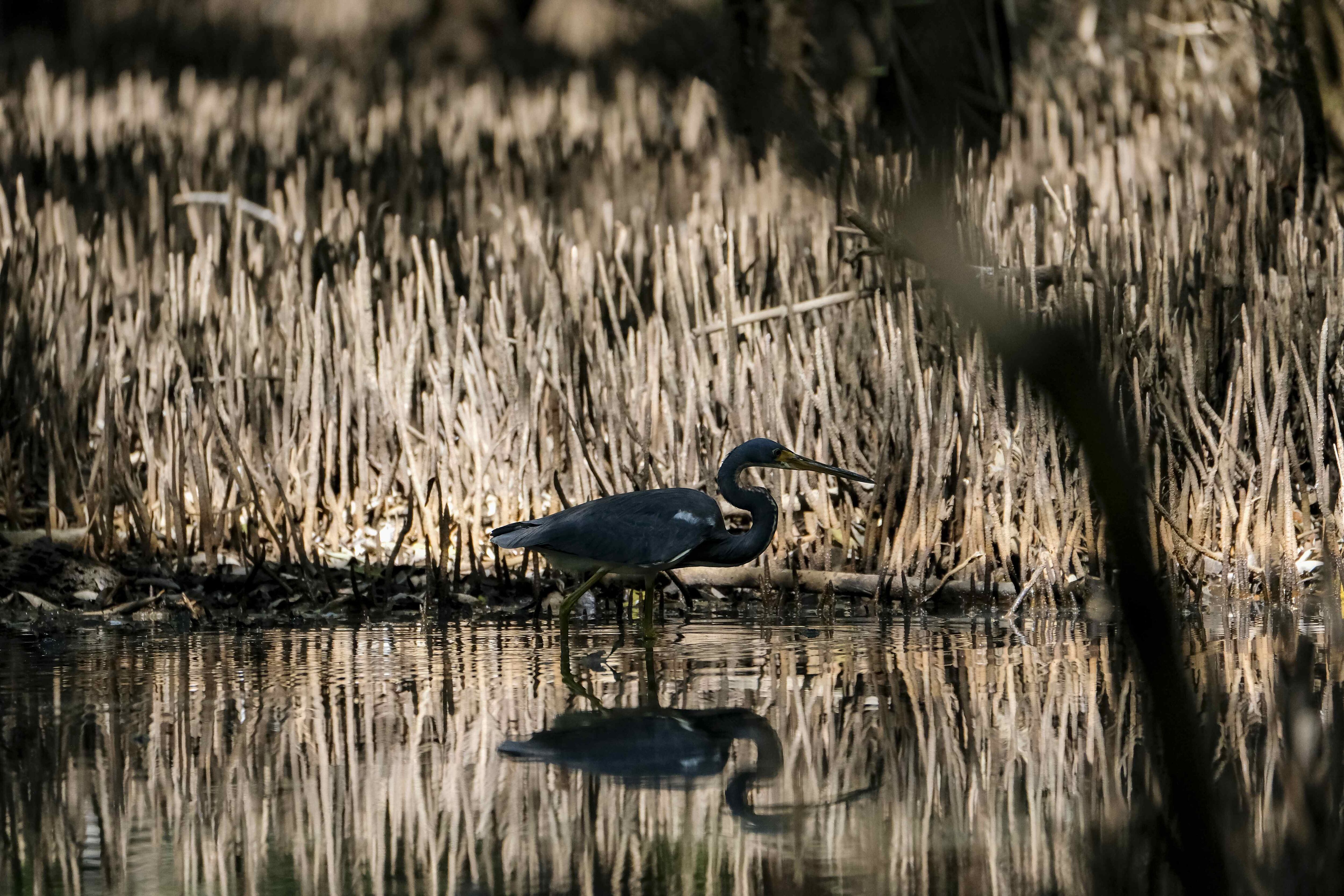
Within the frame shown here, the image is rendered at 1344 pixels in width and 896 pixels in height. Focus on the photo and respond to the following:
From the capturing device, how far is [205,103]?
55.2 ft

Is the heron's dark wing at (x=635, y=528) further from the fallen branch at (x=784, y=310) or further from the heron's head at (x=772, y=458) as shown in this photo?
the fallen branch at (x=784, y=310)

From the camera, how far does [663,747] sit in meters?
4.12

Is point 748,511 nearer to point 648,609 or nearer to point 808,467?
point 808,467

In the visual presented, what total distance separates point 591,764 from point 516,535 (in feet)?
8.48

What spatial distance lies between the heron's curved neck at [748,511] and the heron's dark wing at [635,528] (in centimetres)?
11

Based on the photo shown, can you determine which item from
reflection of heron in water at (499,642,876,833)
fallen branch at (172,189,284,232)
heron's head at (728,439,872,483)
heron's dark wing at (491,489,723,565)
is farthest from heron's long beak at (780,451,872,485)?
fallen branch at (172,189,284,232)

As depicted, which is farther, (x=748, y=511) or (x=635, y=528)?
(x=748, y=511)

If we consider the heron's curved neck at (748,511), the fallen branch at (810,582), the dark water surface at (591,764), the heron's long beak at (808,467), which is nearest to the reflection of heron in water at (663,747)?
the dark water surface at (591,764)

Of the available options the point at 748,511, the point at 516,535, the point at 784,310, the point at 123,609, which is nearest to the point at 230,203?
the point at 123,609

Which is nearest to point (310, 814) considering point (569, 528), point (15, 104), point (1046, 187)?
point (569, 528)

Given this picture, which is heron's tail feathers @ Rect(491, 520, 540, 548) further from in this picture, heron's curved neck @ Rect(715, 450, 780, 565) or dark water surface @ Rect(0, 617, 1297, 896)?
heron's curved neck @ Rect(715, 450, 780, 565)

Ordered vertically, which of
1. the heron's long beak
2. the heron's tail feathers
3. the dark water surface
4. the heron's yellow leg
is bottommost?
the dark water surface

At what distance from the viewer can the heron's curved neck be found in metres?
6.28

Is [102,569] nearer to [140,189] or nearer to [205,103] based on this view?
[140,189]
